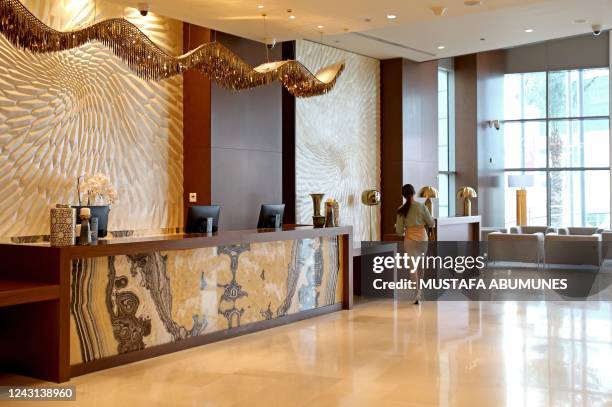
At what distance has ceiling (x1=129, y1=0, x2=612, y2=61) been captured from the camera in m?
8.37

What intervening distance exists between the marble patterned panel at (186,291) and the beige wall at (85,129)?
6.98 ft

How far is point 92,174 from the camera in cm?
866

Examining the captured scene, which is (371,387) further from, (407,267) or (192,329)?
(407,267)

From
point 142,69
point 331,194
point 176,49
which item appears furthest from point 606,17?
point 142,69

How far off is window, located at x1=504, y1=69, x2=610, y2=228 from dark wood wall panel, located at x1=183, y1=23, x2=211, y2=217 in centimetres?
1005

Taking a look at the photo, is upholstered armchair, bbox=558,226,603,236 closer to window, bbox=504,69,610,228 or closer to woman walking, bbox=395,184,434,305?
window, bbox=504,69,610,228

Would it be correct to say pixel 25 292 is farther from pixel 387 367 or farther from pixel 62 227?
pixel 387 367

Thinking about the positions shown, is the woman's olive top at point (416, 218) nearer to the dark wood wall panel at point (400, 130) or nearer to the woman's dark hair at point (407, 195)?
the woman's dark hair at point (407, 195)

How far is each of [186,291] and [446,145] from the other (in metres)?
11.1

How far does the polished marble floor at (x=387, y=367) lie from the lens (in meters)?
5.14

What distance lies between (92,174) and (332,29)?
3.71 m

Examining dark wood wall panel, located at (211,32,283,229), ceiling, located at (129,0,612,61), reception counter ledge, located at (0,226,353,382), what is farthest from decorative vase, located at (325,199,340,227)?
ceiling, located at (129,0,612,61)

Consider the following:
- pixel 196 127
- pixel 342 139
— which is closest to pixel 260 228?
pixel 196 127

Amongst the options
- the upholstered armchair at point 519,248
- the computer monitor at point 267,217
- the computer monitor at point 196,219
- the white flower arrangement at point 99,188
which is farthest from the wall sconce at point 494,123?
the white flower arrangement at point 99,188
